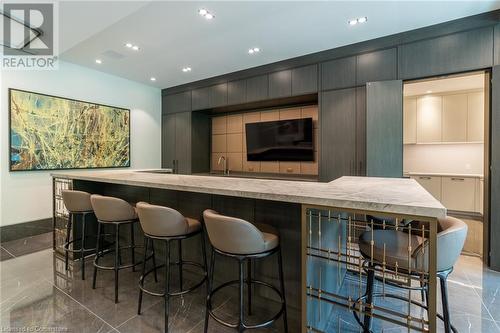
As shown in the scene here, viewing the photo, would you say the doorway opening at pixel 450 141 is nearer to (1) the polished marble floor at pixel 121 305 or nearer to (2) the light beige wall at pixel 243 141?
(2) the light beige wall at pixel 243 141

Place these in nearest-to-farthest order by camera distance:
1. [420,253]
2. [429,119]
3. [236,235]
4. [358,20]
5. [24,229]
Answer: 1. [420,253]
2. [236,235]
3. [358,20]
4. [24,229]
5. [429,119]

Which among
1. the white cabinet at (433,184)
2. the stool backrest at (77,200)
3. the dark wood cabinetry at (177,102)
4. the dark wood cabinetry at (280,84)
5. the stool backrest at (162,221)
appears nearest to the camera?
the stool backrest at (162,221)

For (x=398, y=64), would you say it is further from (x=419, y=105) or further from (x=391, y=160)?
(x=419, y=105)

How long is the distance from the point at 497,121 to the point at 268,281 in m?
2.99

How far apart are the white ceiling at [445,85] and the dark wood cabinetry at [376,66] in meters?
1.57

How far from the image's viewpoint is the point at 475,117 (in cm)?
488

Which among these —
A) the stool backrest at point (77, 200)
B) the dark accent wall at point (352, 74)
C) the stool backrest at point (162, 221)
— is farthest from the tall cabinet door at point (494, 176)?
the stool backrest at point (77, 200)

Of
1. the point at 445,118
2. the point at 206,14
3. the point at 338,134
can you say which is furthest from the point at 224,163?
the point at 445,118

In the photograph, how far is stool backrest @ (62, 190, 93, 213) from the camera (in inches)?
99.7

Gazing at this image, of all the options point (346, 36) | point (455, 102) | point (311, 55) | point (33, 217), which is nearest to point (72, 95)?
point (33, 217)

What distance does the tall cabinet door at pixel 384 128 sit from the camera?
3.17m

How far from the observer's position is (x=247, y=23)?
2.92m

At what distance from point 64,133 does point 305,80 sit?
409 centimetres

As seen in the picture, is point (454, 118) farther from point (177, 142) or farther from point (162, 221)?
point (162, 221)
